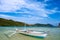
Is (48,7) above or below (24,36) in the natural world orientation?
above

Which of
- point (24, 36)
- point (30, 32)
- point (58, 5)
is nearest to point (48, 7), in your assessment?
point (58, 5)

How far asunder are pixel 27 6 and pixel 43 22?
1.54ft

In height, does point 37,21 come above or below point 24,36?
above

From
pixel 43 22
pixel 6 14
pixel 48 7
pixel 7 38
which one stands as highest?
pixel 48 7

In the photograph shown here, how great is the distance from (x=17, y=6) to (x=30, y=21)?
412 millimetres

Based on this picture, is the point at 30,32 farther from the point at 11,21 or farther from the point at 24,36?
the point at 11,21

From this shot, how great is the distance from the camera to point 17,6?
7.45ft

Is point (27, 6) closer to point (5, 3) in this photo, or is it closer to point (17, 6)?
point (17, 6)

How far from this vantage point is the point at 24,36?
223 centimetres

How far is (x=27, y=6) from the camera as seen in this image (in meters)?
2.26

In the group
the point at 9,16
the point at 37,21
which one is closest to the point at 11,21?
the point at 9,16

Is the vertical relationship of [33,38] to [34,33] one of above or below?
below

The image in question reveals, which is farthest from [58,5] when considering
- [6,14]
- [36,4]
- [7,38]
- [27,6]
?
[7,38]

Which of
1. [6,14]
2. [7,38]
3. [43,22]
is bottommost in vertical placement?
[7,38]
